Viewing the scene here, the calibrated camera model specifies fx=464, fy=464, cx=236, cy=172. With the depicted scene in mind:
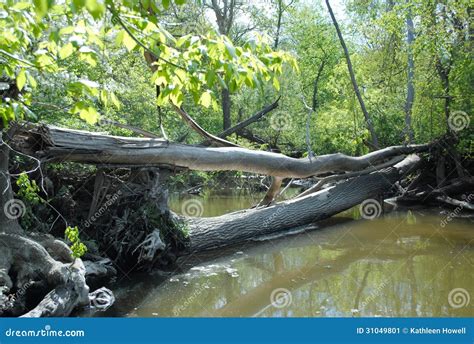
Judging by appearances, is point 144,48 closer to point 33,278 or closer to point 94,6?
point 94,6

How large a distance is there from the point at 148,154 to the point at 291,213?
379 centimetres

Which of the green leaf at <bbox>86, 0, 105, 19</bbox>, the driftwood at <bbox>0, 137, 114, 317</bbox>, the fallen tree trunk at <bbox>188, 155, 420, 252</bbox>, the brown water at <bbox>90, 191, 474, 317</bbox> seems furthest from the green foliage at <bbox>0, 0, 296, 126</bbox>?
the fallen tree trunk at <bbox>188, 155, 420, 252</bbox>

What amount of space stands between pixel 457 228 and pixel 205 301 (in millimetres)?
6350

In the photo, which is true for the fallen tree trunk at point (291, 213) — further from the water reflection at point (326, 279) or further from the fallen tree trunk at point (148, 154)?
the fallen tree trunk at point (148, 154)

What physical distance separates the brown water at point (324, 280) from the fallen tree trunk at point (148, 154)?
4.84 ft

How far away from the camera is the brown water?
5.44 meters

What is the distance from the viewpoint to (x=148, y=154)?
7.03 meters

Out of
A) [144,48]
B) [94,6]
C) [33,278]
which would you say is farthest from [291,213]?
[94,6]

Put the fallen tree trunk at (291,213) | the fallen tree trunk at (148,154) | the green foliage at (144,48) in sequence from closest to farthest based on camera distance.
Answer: the green foliage at (144,48)
the fallen tree trunk at (148,154)
the fallen tree trunk at (291,213)

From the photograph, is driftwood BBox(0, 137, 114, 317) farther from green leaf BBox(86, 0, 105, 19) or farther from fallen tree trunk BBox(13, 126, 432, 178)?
green leaf BBox(86, 0, 105, 19)

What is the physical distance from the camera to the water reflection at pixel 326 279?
5.44m

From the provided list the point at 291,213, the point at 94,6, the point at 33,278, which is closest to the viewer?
the point at 94,6

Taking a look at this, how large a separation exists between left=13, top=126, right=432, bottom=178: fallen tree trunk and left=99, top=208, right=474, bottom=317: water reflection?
1492mm

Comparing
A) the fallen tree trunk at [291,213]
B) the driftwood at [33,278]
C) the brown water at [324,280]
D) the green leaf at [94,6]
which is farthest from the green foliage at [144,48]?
the fallen tree trunk at [291,213]
